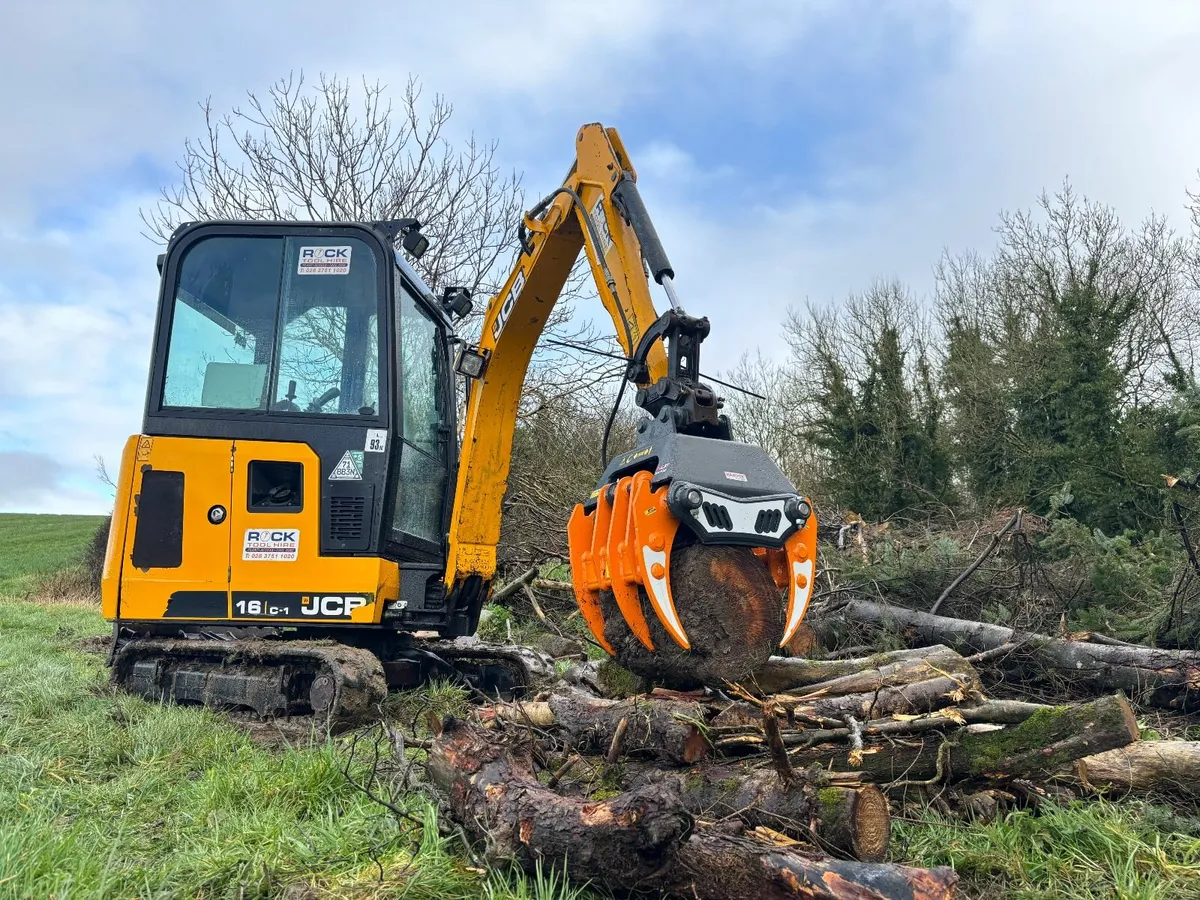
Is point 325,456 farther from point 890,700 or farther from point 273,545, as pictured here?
point 890,700

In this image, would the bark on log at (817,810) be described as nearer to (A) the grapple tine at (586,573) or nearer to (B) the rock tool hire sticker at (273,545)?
(A) the grapple tine at (586,573)

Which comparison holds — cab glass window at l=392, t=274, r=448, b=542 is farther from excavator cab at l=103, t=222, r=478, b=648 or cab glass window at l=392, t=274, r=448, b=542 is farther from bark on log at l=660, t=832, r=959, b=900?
bark on log at l=660, t=832, r=959, b=900

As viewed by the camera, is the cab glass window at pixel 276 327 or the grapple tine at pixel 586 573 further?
the cab glass window at pixel 276 327

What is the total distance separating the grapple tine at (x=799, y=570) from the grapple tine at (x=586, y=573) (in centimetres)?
79

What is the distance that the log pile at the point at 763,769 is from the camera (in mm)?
2301

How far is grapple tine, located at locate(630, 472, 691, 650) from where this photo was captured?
3.40 metres

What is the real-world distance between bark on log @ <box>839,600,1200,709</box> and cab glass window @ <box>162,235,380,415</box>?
4.20m

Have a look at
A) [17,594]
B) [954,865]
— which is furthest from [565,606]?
[17,594]

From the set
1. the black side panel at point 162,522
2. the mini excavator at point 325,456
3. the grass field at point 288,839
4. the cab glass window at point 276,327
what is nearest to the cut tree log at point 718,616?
the grass field at point 288,839

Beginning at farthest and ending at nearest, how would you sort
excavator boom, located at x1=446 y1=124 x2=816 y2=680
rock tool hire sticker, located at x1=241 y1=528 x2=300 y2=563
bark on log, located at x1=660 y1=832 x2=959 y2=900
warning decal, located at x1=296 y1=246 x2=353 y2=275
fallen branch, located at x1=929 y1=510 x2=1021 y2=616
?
1. fallen branch, located at x1=929 y1=510 x2=1021 y2=616
2. warning decal, located at x1=296 y1=246 x2=353 y2=275
3. rock tool hire sticker, located at x1=241 y1=528 x2=300 y2=563
4. excavator boom, located at x1=446 y1=124 x2=816 y2=680
5. bark on log, located at x1=660 y1=832 x2=959 y2=900

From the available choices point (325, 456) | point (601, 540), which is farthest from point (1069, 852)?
point (325, 456)

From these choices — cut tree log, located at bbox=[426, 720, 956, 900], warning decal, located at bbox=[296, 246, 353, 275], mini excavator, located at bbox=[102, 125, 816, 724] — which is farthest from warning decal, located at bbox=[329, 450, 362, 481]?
cut tree log, located at bbox=[426, 720, 956, 900]

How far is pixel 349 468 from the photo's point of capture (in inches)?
224

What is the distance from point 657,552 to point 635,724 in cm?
64
